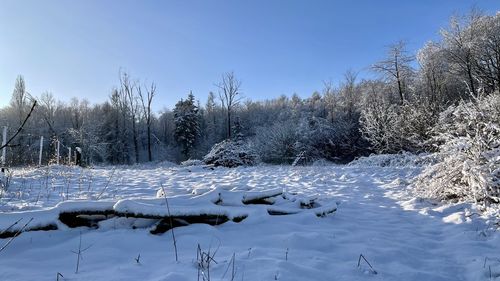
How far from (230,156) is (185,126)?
25.4 metres

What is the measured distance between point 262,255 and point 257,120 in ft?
169

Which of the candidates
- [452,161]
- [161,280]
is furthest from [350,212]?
[161,280]

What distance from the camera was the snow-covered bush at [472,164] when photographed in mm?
4586

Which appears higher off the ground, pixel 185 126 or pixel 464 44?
pixel 464 44

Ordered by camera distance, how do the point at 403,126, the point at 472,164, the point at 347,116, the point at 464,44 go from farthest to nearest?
1. the point at 347,116
2. the point at 464,44
3. the point at 403,126
4. the point at 472,164

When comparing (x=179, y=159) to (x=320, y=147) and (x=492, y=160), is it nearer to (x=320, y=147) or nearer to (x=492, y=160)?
(x=320, y=147)

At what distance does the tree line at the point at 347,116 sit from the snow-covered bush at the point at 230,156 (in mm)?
6223

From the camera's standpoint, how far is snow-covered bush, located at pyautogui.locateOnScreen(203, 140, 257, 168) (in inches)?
597

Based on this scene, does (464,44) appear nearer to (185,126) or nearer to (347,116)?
(347,116)

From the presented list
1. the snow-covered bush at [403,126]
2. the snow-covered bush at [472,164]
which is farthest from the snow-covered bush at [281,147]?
the snow-covered bush at [472,164]

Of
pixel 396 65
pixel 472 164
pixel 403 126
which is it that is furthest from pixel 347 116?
pixel 472 164

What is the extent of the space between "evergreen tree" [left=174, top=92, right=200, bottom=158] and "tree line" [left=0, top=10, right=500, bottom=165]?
0.39ft

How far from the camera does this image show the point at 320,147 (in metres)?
28.7

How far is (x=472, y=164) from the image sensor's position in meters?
4.88
